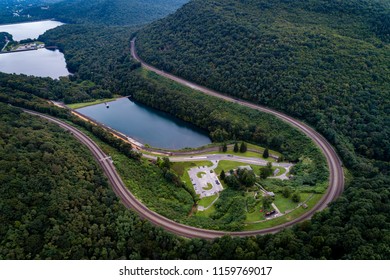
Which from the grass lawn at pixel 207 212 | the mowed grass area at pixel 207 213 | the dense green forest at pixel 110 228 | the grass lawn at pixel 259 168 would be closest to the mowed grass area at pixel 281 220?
the dense green forest at pixel 110 228

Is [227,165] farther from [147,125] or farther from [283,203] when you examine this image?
[147,125]

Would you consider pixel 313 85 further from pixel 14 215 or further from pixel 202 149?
pixel 14 215

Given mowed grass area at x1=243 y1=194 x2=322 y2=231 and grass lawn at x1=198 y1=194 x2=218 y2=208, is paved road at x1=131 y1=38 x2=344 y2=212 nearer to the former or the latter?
mowed grass area at x1=243 y1=194 x2=322 y2=231

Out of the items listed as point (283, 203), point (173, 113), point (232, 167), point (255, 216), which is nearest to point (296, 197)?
point (283, 203)

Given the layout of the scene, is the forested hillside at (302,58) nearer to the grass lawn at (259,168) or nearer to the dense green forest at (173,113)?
the dense green forest at (173,113)

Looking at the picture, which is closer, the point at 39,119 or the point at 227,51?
the point at 39,119

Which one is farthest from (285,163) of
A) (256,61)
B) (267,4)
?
(267,4)

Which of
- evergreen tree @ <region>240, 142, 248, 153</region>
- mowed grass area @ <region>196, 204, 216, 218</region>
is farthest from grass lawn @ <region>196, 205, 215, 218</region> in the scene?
evergreen tree @ <region>240, 142, 248, 153</region>
